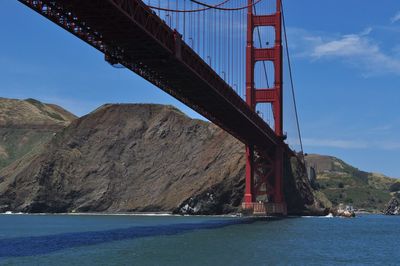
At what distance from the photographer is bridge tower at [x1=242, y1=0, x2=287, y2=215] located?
86.2 m

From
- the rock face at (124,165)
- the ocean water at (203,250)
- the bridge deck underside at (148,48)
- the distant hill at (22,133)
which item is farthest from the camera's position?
the distant hill at (22,133)

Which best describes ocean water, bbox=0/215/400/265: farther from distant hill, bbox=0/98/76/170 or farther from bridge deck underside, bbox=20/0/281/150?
distant hill, bbox=0/98/76/170

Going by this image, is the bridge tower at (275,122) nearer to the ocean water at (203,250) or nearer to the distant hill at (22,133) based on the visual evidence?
the ocean water at (203,250)

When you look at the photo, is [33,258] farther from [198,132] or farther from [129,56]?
[198,132]

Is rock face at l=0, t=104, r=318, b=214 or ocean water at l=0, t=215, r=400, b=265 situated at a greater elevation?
rock face at l=0, t=104, r=318, b=214

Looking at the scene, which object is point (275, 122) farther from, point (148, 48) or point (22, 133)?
point (22, 133)

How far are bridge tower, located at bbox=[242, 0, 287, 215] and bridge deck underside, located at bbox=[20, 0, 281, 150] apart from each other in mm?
14652

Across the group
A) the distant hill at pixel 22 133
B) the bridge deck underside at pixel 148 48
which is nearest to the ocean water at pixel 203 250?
the bridge deck underside at pixel 148 48

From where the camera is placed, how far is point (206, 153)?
392 feet

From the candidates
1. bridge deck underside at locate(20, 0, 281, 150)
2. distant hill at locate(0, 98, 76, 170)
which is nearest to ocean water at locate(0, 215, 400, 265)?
bridge deck underside at locate(20, 0, 281, 150)

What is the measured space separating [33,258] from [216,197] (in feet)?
227

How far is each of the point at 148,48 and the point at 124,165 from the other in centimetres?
8652

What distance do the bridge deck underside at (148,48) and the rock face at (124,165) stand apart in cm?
4057

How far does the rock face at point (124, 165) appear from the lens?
379ft
